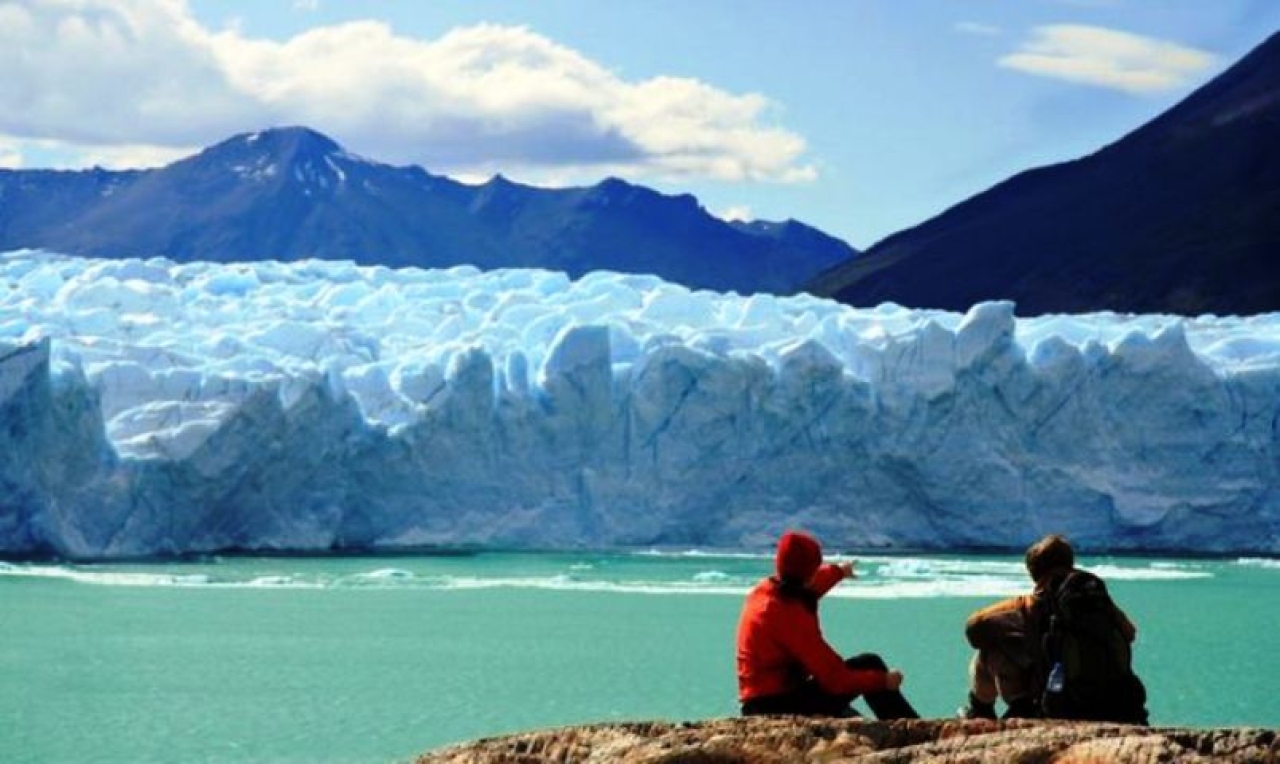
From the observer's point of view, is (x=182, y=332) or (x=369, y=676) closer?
(x=369, y=676)

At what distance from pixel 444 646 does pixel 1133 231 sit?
61.9 m

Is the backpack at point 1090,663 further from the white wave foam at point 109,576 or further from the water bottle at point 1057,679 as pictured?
the white wave foam at point 109,576

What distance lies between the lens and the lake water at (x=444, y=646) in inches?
472

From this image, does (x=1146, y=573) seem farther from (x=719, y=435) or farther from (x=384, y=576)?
(x=384, y=576)

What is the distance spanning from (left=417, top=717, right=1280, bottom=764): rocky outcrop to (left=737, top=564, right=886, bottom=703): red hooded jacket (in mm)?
1009

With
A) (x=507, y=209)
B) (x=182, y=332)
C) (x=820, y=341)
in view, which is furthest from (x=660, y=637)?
(x=507, y=209)

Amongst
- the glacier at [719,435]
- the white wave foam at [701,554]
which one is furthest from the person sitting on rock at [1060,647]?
the white wave foam at [701,554]

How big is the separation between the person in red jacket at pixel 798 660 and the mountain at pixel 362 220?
80506 mm

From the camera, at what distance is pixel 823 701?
423 cm

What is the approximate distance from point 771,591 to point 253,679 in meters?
10.5

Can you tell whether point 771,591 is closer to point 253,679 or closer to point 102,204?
point 253,679

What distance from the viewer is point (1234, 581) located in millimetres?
24312

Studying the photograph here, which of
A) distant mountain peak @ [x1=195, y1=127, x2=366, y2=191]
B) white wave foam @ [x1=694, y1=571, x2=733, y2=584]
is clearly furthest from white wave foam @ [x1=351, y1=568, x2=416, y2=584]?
distant mountain peak @ [x1=195, y1=127, x2=366, y2=191]

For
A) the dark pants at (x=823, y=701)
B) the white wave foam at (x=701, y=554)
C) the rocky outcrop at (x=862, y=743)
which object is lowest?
the white wave foam at (x=701, y=554)
